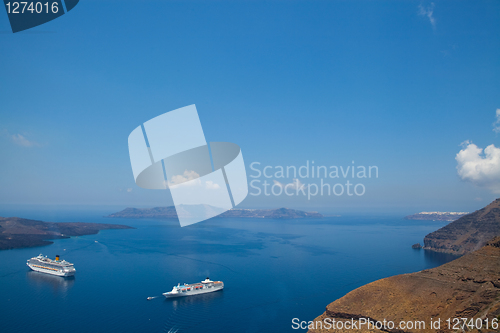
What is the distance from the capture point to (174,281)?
1038 inches

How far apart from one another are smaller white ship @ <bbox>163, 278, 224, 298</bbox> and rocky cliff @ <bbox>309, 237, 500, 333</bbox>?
13.8m

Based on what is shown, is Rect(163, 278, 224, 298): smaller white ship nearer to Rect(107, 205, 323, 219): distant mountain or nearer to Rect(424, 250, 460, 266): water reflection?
Rect(424, 250, 460, 266): water reflection

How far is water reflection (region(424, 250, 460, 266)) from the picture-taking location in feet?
126

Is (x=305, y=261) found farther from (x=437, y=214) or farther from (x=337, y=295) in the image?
(x=437, y=214)

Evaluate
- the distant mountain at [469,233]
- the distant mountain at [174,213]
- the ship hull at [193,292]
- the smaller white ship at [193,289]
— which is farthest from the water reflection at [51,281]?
the distant mountain at [174,213]

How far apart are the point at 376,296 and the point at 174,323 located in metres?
12.6

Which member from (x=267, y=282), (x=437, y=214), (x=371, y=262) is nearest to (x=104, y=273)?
(x=267, y=282)

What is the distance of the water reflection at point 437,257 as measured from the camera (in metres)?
38.5

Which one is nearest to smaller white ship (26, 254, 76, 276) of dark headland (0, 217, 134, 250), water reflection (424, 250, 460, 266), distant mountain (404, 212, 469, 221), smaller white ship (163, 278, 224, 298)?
smaller white ship (163, 278, 224, 298)

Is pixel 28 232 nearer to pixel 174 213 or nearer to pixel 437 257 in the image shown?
pixel 437 257

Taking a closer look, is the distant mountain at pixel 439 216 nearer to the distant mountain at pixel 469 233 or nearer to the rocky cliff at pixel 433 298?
the distant mountain at pixel 469 233

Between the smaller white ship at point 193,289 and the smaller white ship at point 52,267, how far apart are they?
1421 cm

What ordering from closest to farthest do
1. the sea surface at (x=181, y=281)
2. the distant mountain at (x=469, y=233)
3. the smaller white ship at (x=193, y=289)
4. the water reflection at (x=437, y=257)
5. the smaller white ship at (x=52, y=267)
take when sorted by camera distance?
1. the sea surface at (x=181, y=281)
2. the smaller white ship at (x=193, y=289)
3. the smaller white ship at (x=52, y=267)
4. the water reflection at (x=437, y=257)
5. the distant mountain at (x=469, y=233)

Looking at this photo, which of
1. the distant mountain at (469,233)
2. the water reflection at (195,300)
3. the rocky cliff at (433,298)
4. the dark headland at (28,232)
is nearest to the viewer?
the rocky cliff at (433,298)
